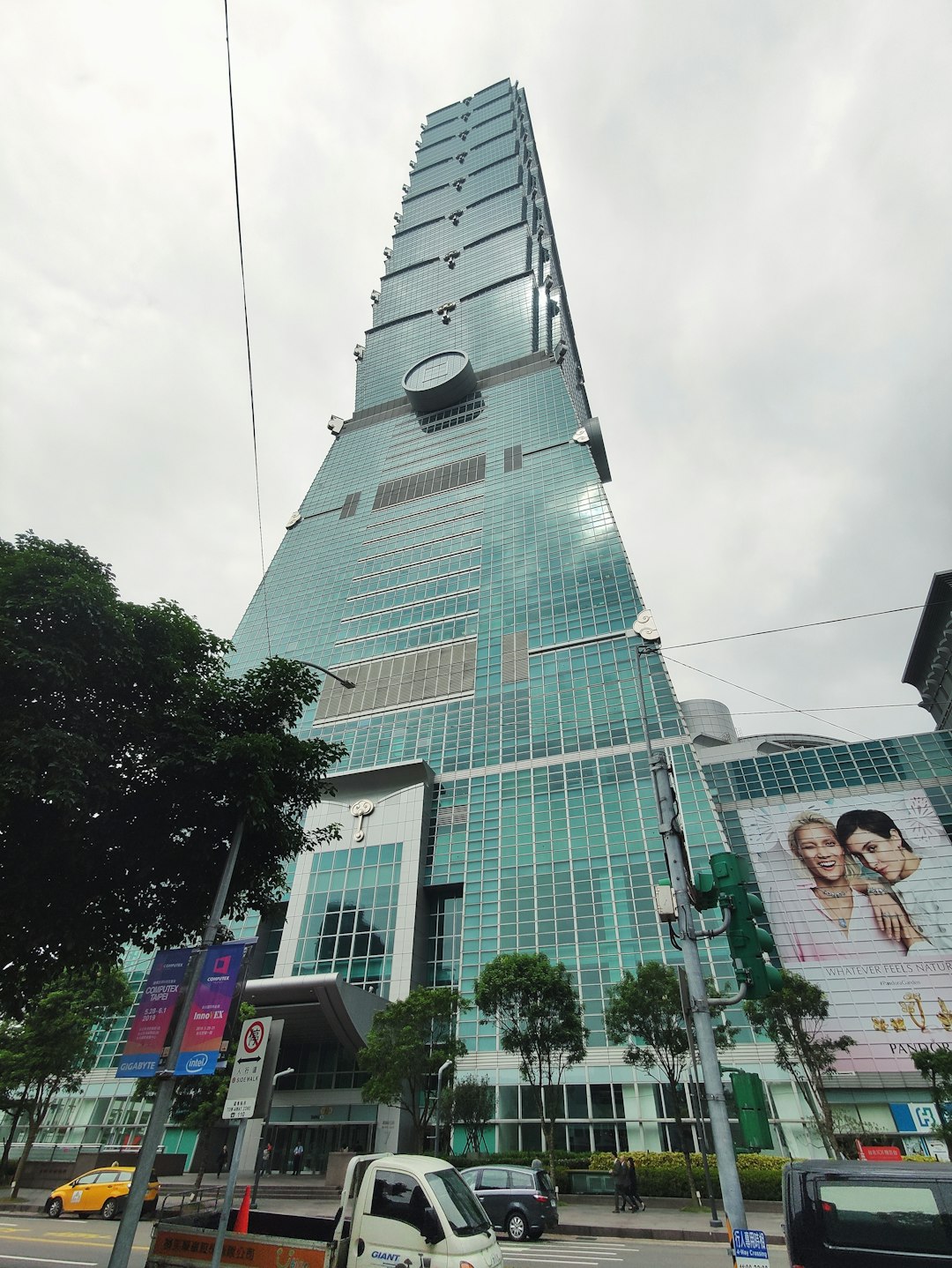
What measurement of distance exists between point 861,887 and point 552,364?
236 ft

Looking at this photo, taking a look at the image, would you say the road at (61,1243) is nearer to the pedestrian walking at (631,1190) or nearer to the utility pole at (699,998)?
the utility pole at (699,998)

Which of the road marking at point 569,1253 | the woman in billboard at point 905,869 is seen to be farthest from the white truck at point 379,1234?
the woman in billboard at point 905,869

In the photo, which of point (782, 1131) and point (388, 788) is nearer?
point (782, 1131)

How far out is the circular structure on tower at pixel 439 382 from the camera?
293 ft

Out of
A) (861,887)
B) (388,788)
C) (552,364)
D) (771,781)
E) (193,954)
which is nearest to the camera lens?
(193,954)

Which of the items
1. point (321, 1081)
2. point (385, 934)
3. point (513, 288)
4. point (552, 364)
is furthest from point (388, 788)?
point (513, 288)

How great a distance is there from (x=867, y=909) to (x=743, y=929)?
34076 millimetres

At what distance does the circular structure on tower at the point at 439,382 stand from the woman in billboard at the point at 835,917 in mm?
71100

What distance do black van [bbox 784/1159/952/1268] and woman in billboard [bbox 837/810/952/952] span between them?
34.4m

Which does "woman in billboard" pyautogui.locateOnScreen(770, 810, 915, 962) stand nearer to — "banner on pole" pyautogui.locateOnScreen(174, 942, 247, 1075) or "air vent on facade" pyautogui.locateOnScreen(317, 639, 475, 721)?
"air vent on facade" pyautogui.locateOnScreen(317, 639, 475, 721)

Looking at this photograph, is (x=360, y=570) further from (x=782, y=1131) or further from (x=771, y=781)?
(x=782, y=1131)

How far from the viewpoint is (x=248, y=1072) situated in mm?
9344

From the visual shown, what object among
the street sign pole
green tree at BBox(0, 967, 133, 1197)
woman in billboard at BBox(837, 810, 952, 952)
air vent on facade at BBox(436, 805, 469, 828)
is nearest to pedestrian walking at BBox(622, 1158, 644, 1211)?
the street sign pole

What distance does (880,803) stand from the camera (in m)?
39.9
